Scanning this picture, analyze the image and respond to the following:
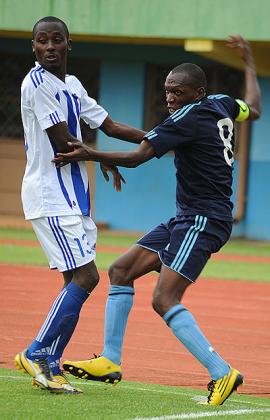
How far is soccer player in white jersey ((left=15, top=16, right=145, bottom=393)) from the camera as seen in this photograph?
730 centimetres

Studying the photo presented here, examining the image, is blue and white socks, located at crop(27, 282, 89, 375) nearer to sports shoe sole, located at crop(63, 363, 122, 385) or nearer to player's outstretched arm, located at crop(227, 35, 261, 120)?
sports shoe sole, located at crop(63, 363, 122, 385)

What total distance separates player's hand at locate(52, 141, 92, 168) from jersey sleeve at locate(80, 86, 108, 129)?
60 cm

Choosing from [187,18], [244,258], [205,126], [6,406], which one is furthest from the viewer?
[187,18]

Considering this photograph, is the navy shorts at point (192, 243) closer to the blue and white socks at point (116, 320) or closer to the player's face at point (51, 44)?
the blue and white socks at point (116, 320)

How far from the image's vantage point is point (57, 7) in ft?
74.1

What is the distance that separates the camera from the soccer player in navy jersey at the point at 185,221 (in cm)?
718

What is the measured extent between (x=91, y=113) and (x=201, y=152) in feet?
3.01

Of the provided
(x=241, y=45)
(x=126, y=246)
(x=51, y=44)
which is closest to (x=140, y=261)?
(x=51, y=44)

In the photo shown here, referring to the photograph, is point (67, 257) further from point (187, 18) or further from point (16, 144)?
point (16, 144)

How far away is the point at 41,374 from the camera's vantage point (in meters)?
7.34

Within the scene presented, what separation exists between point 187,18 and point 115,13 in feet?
4.88

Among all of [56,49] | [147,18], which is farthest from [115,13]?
[56,49]

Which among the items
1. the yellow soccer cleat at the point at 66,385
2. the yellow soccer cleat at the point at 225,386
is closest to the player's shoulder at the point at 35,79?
the yellow soccer cleat at the point at 66,385

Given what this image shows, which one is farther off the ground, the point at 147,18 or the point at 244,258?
the point at 147,18
